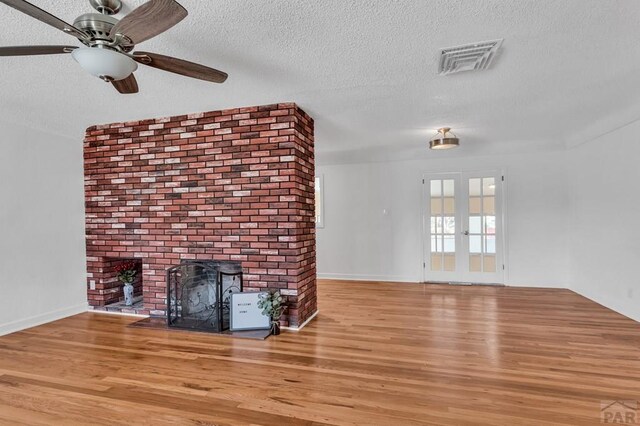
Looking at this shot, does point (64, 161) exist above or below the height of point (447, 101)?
below

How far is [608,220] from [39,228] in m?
7.04

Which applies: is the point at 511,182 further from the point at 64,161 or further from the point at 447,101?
the point at 64,161

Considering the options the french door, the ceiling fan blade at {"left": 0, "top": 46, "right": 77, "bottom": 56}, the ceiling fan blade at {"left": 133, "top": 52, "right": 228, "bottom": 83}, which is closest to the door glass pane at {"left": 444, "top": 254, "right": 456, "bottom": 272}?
the french door

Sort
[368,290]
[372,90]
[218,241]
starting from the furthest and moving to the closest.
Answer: [368,290] < [218,241] < [372,90]

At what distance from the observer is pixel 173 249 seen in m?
3.80

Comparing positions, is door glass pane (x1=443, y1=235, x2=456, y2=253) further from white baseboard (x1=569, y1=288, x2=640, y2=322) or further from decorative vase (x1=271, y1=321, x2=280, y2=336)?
decorative vase (x1=271, y1=321, x2=280, y2=336)

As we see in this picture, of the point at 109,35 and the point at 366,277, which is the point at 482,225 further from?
the point at 109,35

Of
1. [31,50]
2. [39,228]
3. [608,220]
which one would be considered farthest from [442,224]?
[39,228]

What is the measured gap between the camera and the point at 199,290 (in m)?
3.66

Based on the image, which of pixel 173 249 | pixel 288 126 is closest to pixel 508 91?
pixel 288 126

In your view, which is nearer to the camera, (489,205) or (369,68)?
(369,68)

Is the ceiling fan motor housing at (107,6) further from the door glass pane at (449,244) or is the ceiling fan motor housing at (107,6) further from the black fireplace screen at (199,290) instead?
the door glass pane at (449,244)

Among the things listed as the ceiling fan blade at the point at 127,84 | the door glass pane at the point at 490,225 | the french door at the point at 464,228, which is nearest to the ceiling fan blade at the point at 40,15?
the ceiling fan blade at the point at 127,84

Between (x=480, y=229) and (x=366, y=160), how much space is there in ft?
7.68
